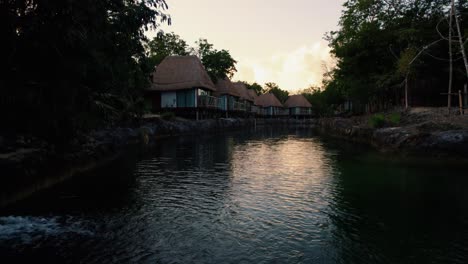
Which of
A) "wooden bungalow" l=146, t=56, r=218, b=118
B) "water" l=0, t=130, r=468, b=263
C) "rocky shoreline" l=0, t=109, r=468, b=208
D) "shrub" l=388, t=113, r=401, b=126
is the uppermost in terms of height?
"wooden bungalow" l=146, t=56, r=218, b=118

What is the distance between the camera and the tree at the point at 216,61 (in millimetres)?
47938

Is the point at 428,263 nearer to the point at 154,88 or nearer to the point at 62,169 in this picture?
the point at 62,169

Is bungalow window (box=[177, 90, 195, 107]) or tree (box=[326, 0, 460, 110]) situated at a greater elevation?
tree (box=[326, 0, 460, 110])

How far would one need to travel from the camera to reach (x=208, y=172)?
13.0 m

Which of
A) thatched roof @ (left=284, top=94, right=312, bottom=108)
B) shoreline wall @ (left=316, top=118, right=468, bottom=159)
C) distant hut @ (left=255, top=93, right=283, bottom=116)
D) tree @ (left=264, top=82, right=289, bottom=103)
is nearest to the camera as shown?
shoreline wall @ (left=316, top=118, right=468, bottom=159)

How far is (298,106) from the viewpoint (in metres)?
85.4

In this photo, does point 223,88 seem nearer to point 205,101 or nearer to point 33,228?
point 205,101

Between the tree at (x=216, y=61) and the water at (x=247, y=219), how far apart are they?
36903 millimetres

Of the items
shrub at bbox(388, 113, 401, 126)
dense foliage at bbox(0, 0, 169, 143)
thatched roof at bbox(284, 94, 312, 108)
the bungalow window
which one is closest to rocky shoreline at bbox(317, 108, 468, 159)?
shrub at bbox(388, 113, 401, 126)

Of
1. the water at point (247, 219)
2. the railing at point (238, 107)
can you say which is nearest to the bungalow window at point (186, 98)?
the railing at point (238, 107)

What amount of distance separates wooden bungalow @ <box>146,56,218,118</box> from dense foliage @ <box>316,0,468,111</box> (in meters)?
15.3

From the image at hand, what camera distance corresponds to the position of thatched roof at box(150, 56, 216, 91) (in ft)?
123

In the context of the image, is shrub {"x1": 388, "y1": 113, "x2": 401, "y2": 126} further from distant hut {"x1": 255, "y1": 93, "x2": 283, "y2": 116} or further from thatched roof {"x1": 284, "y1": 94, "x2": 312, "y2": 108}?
thatched roof {"x1": 284, "y1": 94, "x2": 312, "y2": 108}

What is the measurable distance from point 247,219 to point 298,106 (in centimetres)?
8023
